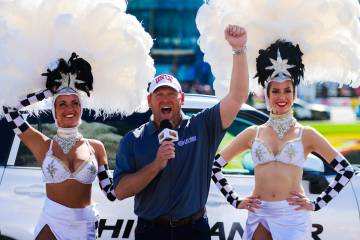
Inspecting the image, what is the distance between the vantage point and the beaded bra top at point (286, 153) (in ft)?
15.0

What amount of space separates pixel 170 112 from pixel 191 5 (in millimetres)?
36672

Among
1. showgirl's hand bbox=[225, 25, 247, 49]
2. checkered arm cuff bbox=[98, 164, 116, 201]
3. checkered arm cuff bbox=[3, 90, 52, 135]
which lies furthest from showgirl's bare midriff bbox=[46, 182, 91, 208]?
showgirl's hand bbox=[225, 25, 247, 49]

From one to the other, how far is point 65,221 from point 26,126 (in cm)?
65

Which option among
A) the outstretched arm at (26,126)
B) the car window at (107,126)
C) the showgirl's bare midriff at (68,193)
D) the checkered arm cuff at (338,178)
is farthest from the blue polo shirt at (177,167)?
the car window at (107,126)

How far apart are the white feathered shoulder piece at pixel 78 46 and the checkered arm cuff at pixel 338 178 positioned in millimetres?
1308

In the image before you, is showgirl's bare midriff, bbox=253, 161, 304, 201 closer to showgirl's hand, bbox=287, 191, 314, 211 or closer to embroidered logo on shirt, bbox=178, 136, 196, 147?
showgirl's hand, bbox=287, 191, 314, 211

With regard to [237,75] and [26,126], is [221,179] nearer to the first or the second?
[237,75]

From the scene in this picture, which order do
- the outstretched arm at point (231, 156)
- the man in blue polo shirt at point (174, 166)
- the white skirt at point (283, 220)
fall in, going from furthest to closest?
the outstretched arm at point (231, 156) < the white skirt at point (283, 220) < the man in blue polo shirt at point (174, 166)

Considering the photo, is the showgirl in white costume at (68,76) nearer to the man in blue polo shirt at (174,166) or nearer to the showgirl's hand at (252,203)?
the man in blue polo shirt at (174,166)

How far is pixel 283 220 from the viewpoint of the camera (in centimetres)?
455

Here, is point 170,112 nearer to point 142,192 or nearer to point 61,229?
point 142,192

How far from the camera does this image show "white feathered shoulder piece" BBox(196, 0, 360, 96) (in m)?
4.62

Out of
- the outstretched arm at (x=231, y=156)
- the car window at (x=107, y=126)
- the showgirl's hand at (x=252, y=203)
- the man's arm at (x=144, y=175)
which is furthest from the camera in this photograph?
the car window at (x=107, y=126)

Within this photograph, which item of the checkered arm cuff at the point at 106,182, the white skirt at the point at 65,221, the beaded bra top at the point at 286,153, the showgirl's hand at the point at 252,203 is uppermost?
the beaded bra top at the point at 286,153
